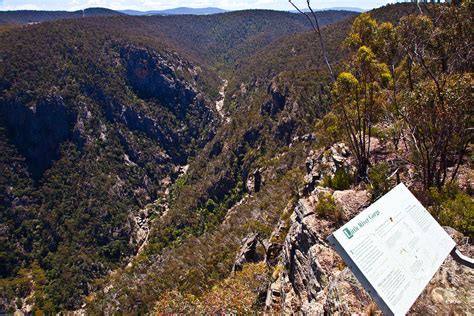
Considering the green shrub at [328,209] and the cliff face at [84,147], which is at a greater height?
the green shrub at [328,209]

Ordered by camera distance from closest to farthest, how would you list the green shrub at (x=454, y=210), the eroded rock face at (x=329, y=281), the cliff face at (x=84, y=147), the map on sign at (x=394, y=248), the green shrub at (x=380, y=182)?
the map on sign at (x=394, y=248)
the eroded rock face at (x=329, y=281)
the green shrub at (x=454, y=210)
the green shrub at (x=380, y=182)
the cliff face at (x=84, y=147)

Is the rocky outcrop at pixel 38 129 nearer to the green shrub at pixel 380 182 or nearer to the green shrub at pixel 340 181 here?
the green shrub at pixel 340 181

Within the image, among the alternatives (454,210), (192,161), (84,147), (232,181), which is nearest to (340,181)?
(454,210)

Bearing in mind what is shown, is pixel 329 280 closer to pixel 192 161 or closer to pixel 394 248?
pixel 394 248

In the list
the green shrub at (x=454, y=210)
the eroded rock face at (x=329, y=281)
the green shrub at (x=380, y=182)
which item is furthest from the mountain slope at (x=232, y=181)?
the green shrub at (x=454, y=210)

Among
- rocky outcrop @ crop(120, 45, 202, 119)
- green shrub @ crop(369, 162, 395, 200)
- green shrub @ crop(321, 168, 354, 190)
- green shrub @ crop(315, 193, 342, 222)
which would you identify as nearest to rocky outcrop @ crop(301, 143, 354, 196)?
green shrub @ crop(321, 168, 354, 190)
